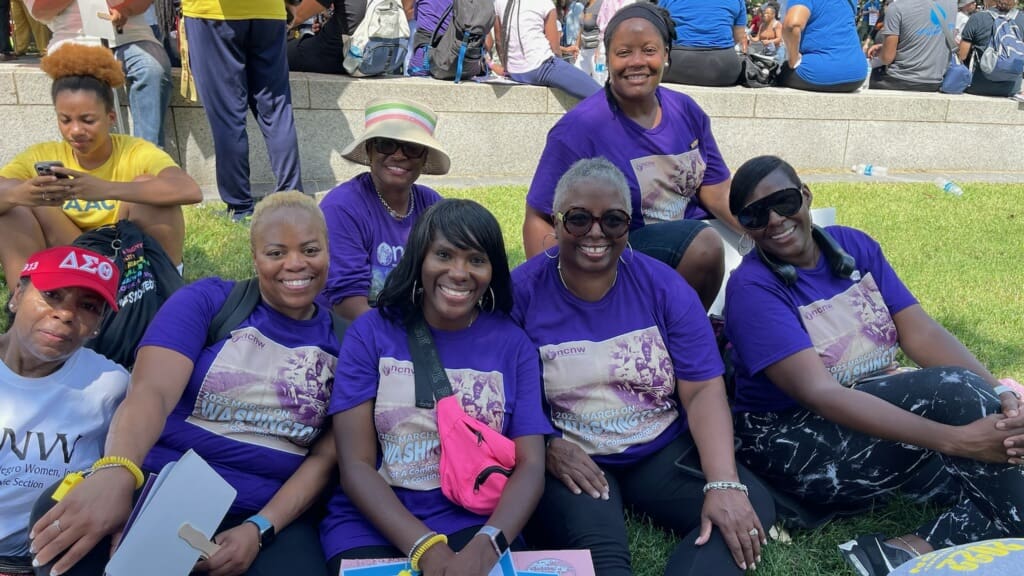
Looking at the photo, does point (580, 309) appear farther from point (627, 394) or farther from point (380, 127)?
point (380, 127)

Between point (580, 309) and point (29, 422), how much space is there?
1.85 m

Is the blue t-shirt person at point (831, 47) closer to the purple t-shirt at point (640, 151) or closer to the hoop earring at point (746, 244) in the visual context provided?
the purple t-shirt at point (640, 151)

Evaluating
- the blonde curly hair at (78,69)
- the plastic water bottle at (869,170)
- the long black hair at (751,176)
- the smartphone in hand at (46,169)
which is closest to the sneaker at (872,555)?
the long black hair at (751,176)

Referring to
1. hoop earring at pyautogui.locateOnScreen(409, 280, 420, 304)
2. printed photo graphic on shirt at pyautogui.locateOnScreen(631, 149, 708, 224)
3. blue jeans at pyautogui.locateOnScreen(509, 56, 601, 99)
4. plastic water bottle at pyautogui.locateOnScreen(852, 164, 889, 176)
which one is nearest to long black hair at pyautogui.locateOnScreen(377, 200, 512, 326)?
hoop earring at pyautogui.locateOnScreen(409, 280, 420, 304)

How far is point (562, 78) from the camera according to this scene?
832 cm

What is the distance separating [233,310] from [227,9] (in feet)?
12.7

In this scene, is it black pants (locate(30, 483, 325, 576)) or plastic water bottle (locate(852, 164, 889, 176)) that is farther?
plastic water bottle (locate(852, 164, 889, 176))

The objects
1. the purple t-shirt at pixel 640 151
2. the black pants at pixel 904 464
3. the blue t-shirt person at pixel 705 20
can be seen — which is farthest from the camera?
the blue t-shirt person at pixel 705 20

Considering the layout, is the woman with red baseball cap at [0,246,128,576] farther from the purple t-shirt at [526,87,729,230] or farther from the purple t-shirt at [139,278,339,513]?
the purple t-shirt at [526,87,729,230]

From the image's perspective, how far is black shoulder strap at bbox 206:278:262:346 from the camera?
108 inches

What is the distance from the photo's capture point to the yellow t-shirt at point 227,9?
5.86m

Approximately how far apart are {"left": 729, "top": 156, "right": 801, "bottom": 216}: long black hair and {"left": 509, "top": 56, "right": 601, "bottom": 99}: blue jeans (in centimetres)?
524

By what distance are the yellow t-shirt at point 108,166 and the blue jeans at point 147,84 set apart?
236 centimetres

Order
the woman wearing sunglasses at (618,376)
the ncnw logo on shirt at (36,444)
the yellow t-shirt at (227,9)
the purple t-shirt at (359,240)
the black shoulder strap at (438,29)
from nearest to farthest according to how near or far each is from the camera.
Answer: the ncnw logo on shirt at (36,444), the woman wearing sunglasses at (618,376), the purple t-shirt at (359,240), the yellow t-shirt at (227,9), the black shoulder strap at (438,29)
